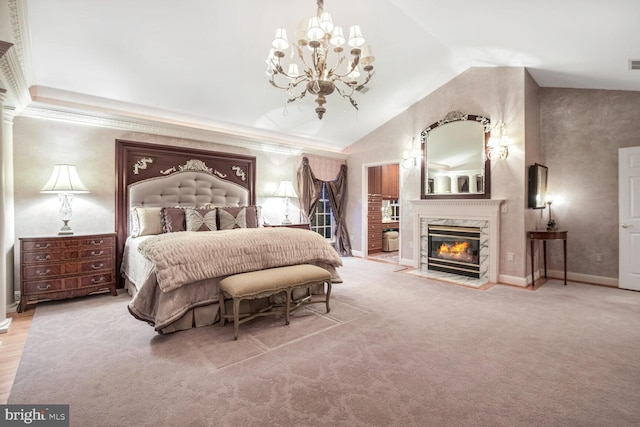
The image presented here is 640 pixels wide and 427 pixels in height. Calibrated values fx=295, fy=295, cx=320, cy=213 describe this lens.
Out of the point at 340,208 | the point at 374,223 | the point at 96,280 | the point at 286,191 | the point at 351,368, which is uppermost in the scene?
the point at 286,191

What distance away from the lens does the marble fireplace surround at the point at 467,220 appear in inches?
176

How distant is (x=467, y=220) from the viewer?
484cm

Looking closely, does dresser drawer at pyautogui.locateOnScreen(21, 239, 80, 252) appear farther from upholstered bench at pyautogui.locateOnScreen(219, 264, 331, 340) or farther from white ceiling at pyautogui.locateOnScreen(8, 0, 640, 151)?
upholstered bench at pyautogui.locateOnScreen(219, 264, 331, 340)

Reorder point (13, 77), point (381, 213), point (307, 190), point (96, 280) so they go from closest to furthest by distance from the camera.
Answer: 1. point (13, 77)
2. point (96, 280)
3. point (307, 190)
4. point (381, 213)

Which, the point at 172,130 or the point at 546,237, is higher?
the point at 172,130

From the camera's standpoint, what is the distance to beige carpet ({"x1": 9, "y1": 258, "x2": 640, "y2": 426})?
1625 mm

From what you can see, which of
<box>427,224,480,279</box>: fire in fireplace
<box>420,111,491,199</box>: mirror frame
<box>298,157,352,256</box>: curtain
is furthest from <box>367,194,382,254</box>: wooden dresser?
<box>427,224,480,279</box>: fire in fireplace

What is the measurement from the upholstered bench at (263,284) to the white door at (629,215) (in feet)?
14.1

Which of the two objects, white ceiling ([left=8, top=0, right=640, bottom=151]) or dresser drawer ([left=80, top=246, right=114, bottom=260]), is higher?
white ceiling ([left=8, top=0, right=640, bottom=151])

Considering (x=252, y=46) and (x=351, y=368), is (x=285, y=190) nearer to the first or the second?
(x=252, y=46)

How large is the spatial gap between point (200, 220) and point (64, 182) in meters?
1.58

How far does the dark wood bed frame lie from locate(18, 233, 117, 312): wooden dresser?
38cm

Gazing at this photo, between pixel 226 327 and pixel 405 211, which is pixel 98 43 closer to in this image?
pixel 226 327

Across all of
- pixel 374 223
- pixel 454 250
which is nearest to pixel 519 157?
pixel 454 250
